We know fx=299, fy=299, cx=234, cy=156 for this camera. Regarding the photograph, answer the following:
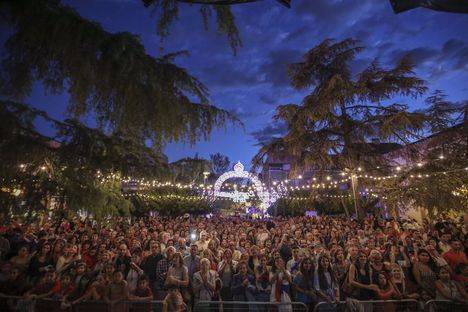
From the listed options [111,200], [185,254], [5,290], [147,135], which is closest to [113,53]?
[147,135]

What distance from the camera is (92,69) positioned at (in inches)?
97.6

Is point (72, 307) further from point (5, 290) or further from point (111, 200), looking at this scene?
point (111, 200)

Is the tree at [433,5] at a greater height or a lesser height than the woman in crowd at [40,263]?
greater

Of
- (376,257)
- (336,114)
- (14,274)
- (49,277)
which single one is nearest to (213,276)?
(49,277)

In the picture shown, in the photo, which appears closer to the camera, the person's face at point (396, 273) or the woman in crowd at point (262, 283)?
the person's face at point (396, 273)

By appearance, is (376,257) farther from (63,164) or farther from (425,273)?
(63,164)

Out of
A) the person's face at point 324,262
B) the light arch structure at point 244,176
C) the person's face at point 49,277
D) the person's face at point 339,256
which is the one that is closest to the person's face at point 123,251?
the person's face at point 49,277

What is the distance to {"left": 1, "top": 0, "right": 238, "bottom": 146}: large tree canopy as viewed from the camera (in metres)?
2.38

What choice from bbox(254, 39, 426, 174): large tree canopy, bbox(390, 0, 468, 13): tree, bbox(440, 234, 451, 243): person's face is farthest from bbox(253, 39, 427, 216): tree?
bbox(390, 0, 468, 13): tree

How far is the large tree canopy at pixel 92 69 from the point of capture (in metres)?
2.38

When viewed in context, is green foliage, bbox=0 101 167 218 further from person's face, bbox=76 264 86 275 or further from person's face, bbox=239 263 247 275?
person's face, bbox=239 263 247 275

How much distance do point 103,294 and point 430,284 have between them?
22.4ft

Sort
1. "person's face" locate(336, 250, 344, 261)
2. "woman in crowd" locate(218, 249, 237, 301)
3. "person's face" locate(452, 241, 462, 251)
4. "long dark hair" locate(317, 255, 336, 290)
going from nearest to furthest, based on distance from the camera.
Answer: "long dark hair" locate(317, 255, 336, 290), "woman in crowd" locate(218, 249, 237, 301), "person's face" locate(452, 241, 462, 251), "person's face" locate(336, 250, 344, 261)

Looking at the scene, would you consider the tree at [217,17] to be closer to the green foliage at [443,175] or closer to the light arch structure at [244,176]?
the green foliage at [443,175]
